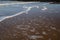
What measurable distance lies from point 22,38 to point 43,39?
0.54ft

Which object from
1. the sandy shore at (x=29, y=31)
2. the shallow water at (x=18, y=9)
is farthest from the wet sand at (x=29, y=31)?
the shallow water at (x=18, y=9)

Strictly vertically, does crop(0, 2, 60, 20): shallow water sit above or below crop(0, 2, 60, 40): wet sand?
below

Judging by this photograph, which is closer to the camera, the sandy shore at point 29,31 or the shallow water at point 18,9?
the sandy shore at point 29,31

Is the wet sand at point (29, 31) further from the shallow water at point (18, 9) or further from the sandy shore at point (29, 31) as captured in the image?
the shallow water at point (18, 9)

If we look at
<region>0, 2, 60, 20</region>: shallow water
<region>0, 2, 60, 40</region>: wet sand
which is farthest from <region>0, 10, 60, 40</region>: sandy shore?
<region>0, 2, 60, 20</region>: shallow water

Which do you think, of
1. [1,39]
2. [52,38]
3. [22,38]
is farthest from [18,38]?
[52,38]

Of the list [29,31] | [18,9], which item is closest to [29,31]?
[29,31]

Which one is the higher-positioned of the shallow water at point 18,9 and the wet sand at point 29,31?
the wet sand at point 29,31

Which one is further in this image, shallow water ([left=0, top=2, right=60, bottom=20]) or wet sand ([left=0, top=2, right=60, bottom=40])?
shallow water ([left=0, top=2, right=60, bottom=20])

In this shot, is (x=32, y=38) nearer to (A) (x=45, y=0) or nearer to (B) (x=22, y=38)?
(B) (x=22, y=38)

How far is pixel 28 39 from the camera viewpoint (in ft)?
4.89

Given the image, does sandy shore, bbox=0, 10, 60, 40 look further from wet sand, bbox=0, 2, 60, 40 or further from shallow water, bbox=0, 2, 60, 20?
shallow water, bbox=0, 2, 60, 20

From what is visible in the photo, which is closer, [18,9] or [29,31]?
[29,31]

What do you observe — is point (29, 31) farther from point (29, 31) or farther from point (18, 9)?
point (18, 9)
